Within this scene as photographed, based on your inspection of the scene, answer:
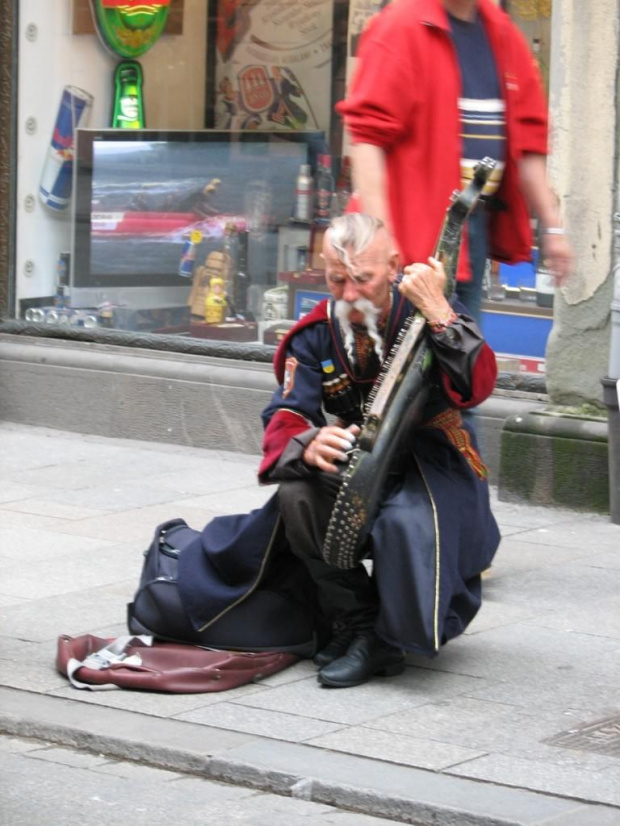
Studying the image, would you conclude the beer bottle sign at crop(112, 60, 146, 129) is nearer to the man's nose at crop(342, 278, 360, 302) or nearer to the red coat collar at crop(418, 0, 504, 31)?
the red coat collar at crop(418, 0, 504, 31)

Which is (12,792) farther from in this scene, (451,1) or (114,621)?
(451,1)

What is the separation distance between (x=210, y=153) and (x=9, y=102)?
1165 mm

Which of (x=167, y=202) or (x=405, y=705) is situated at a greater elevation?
(x=167, y=202)

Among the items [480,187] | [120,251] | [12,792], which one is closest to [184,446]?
[120,251]

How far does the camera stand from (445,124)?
18.1ft

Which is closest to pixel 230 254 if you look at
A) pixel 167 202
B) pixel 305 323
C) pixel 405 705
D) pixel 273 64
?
pixel 167 202

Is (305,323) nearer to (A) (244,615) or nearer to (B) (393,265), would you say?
(B) (393,265)

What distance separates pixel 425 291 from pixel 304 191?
13.5 ft

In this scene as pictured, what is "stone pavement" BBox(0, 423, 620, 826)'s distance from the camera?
411 cm

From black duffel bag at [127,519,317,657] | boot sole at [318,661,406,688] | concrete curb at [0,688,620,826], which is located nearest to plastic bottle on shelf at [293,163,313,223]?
black duffel bag at [127,519,317,657]

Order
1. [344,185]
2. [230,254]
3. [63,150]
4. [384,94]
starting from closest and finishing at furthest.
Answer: [384,94]
[344,185]
[230,254]
[63,150]

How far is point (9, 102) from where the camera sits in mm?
9180

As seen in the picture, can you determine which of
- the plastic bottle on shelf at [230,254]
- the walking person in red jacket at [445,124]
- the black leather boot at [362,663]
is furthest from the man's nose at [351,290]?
the plastic bottle on shelf at [230,254]

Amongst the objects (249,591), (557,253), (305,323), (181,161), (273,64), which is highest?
(273,64)
